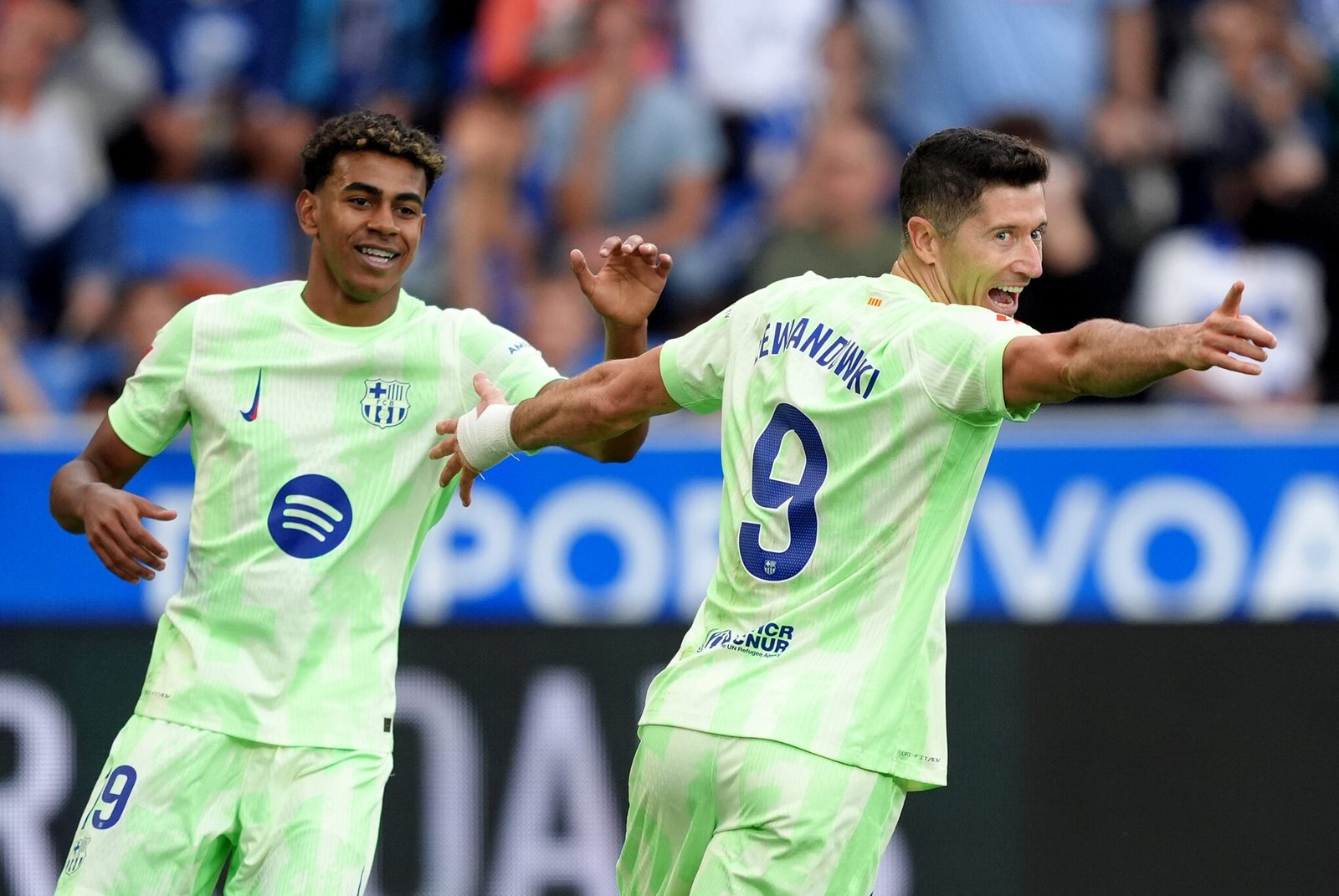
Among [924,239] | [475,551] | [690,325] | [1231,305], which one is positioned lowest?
[475,551]

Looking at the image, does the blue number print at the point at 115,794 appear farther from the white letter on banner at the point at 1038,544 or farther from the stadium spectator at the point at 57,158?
the stadium spectator at the point at 57,158

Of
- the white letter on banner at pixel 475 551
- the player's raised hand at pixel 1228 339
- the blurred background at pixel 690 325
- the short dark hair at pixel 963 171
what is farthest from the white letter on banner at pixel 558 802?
the player's raised hand at pixel 1228 339

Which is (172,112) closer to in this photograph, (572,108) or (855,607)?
(572,108)

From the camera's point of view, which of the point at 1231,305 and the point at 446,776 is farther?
the point at 446,776

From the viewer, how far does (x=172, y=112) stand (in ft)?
35.1

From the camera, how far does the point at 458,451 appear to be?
484cm

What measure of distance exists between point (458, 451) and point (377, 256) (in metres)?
0.63

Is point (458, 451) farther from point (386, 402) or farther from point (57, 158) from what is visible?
point (57, 158)

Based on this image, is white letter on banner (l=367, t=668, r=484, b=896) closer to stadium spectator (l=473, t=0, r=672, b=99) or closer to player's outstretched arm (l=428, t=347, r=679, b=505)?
player's outstretched arm (l=428, t=347, r=679, b=505)

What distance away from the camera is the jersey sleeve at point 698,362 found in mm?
4523

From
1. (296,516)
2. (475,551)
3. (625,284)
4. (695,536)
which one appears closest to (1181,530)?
(695,536)

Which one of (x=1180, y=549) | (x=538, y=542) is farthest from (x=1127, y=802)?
(x=538, y=542)

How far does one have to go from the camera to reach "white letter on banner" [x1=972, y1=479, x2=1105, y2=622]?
774 centimetres

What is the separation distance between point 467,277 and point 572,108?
1.07m
